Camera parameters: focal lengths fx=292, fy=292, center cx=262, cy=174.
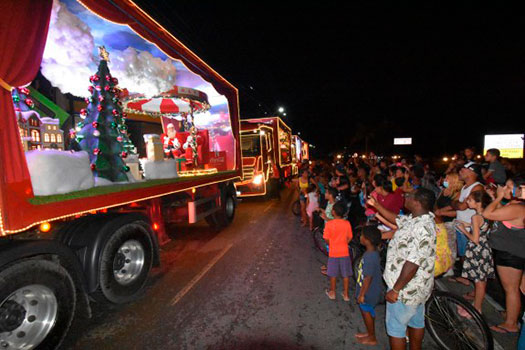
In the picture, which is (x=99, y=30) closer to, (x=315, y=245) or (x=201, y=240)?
(x=201, y=240)

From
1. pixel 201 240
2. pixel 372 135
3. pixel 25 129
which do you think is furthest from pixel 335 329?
pixel 372 135

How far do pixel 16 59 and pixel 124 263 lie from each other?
2762 millimetres

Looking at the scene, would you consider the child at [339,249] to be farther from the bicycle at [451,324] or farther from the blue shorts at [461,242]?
the blue shorts at [461,242]

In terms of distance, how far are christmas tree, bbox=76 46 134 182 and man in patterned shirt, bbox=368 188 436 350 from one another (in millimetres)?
4228

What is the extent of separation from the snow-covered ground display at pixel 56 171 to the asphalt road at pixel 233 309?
1731mm

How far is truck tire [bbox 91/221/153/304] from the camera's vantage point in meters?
3.66

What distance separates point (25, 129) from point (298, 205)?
7566 mm

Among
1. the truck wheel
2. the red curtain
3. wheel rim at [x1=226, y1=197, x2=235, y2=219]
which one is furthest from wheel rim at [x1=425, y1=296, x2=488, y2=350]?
wheel rim at [x1=226, y1=197, x2=235, y2=219]

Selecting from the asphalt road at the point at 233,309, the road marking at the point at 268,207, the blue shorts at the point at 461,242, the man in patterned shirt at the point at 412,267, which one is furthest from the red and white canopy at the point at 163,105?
the man in patterned shirt at the point at 412,267

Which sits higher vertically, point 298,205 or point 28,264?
point 28,264

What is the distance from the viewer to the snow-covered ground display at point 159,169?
18.6 ft

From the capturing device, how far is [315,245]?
6.57m

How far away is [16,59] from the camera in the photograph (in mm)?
2582

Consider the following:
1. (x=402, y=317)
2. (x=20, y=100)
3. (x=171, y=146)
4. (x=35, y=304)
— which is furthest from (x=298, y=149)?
(x=35, y=304)
